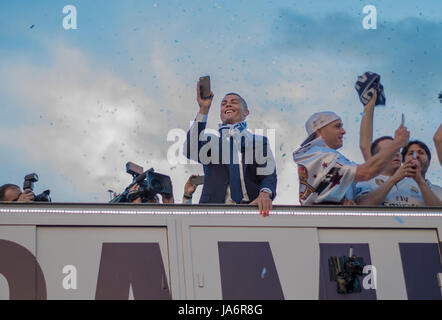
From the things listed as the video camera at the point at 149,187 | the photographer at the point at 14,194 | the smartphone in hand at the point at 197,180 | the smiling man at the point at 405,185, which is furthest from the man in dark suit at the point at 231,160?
the photographer at the point at 14,194

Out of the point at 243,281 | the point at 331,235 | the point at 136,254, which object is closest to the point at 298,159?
the point at 331,235

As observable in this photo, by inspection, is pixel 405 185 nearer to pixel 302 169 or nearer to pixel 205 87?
pixel 302 169

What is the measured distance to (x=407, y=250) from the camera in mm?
6754

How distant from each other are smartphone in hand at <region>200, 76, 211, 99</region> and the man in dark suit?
7cm

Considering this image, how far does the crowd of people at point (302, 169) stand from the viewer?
23.5 feet

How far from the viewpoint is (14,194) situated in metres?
7.09

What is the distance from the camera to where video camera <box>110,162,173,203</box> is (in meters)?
7.11

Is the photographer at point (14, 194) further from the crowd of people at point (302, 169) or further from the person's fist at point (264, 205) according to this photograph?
the person's fist at point (264, 205)

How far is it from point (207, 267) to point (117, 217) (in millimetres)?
901

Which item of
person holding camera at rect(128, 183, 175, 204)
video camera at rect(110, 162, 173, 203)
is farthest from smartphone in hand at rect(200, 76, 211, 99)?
person holding camera at rect(128, 183, 175, 204)

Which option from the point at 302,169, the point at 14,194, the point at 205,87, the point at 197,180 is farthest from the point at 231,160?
the point at 14,194

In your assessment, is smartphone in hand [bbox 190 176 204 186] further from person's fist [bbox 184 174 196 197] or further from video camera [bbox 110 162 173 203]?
video camera [bbox 110 162 173 203]
